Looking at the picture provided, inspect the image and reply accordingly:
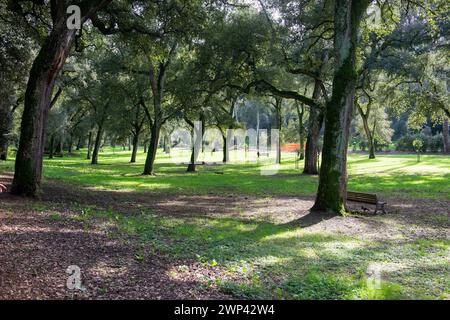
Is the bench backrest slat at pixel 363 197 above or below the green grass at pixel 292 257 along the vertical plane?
above

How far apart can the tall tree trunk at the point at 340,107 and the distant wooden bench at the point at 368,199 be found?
1.47m

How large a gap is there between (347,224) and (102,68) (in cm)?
2367

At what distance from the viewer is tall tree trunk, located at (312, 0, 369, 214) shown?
13.0 meters

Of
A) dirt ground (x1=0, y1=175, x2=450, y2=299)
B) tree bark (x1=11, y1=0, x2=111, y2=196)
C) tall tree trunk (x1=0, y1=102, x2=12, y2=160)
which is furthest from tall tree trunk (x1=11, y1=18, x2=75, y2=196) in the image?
tall tree trunk (x1=0, y1=102, x2=12, y2=160)

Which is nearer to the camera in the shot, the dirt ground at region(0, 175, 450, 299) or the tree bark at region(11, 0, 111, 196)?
the dirt ground at region(0, 175, 450, 299)

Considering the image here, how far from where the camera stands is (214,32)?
2102 centimetres

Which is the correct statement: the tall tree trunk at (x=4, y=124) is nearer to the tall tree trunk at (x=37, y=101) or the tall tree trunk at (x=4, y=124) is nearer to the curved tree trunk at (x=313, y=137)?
the tall tree trunk at (x=37, y=101)

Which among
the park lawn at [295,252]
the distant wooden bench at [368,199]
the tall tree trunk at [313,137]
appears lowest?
the park lawn at [295,252]

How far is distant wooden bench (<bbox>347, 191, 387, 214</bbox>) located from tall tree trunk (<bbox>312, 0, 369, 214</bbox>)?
147cm

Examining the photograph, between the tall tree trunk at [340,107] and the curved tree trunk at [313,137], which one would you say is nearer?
the tall tree trunk at [340,107]

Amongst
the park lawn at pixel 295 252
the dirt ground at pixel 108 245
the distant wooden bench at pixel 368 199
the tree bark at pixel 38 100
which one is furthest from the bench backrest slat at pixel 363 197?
the tree bark at pixel 38 100

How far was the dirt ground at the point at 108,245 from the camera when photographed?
5.18m

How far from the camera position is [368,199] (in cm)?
1428

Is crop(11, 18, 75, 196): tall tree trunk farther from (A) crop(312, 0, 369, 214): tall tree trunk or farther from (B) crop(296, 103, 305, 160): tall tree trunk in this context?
(B) crop(296, 103, 305, 160): tall tree trunk
